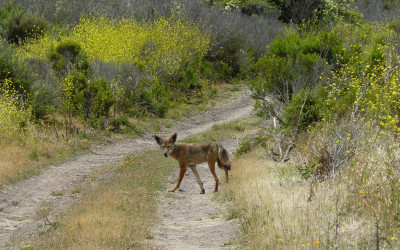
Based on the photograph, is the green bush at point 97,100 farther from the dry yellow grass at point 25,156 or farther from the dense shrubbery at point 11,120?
the dry yellow grass at point 25,156

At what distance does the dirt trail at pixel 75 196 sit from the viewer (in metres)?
9.16

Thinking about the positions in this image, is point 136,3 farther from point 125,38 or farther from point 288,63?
point 288,63

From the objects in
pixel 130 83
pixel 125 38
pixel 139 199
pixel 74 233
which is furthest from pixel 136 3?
pixel 74 233

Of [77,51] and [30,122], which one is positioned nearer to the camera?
[30,122]

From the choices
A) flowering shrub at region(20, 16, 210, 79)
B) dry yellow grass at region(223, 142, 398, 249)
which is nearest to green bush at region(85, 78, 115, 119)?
flowering shrub at region(20, 16, 210, 79)

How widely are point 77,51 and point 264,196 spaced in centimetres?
1443

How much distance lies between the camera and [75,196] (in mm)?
12320

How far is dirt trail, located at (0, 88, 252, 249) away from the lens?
9.16m

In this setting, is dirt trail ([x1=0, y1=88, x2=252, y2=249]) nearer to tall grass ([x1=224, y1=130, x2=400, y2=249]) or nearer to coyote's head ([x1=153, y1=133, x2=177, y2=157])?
tall grass ([x1=224, y1=130, x2=400, y2=249])

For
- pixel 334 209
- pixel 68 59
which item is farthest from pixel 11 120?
pixel 334 209

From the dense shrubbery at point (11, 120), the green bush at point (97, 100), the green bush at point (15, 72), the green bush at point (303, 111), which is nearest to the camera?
the green bush at point (303, 111)

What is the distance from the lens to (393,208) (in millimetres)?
6941

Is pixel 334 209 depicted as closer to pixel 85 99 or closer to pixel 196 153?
pixel 196 153

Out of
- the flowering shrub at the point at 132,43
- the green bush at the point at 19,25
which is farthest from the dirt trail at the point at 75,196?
the green bush at the point at 19,25
